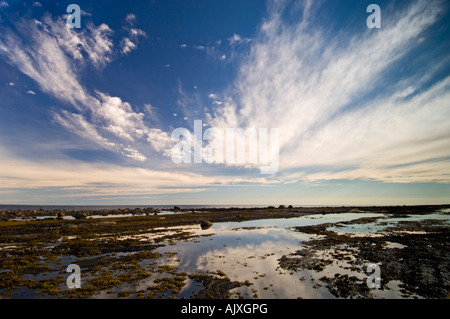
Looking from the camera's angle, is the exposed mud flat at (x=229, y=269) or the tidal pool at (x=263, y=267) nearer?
the tidal pool at (x=263, y=267)

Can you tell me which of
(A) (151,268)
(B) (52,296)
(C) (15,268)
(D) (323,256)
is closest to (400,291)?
(D) (323,256)

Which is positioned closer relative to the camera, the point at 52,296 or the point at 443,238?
the point at 52,296

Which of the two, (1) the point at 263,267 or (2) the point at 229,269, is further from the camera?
(1) the point at 263,267

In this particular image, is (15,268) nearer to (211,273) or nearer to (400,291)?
(211,273)

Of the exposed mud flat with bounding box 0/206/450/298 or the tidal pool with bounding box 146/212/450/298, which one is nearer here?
the tidal pool with bounding box 146/212/450/298

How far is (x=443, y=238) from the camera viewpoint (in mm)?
26031

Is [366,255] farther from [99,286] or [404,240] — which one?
[99,286]
